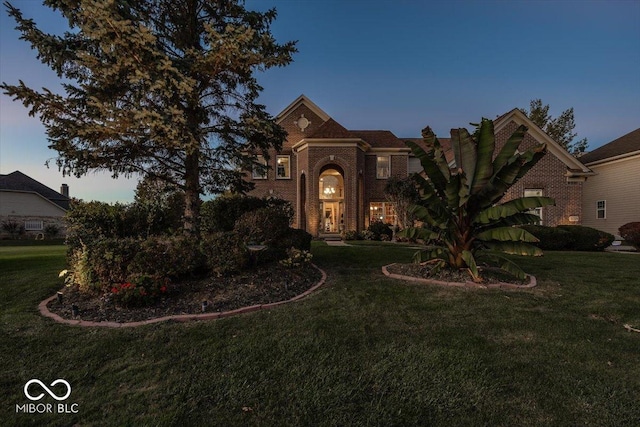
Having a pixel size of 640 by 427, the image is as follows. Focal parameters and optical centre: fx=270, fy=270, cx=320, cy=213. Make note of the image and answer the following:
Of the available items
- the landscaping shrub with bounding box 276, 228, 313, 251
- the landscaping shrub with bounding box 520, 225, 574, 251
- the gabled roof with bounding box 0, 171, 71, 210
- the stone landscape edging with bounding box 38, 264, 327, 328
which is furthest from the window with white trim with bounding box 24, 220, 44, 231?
the landscaping shrub with bounding box 520, 225, 574, 251

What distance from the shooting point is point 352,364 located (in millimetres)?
3012

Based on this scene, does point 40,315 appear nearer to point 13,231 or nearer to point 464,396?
point 464,396

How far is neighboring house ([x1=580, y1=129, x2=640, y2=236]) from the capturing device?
16.8 m

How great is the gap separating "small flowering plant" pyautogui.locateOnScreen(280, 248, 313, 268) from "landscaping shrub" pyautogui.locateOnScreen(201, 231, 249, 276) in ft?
3.62

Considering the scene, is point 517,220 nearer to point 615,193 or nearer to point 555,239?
point 555,239

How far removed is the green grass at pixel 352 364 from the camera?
232 cm

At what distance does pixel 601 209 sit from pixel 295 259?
77.4 feet

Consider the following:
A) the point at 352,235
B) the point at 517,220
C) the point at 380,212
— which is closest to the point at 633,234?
the point at 380,212

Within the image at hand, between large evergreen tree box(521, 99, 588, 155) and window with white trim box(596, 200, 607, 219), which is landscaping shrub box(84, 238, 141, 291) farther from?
large evergreen tree box(521, 99, 588, 155)

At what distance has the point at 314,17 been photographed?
17734 mm

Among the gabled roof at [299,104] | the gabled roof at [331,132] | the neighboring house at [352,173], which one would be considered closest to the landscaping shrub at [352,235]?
the neighboring house at [352,173]

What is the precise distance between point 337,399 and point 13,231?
38.4 metres

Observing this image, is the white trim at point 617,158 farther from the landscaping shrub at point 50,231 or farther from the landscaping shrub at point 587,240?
the landscaping shrub at point 50,231

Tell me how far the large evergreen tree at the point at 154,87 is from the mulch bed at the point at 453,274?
5.06 meters
